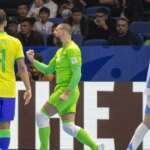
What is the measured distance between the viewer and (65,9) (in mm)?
15641

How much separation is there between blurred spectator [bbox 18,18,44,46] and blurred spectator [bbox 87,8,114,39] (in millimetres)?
894

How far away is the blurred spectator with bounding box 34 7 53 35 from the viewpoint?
14.7 metres

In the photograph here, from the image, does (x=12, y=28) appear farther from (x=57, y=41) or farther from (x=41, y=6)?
(x=41, y=6)

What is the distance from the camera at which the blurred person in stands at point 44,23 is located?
1465 cm

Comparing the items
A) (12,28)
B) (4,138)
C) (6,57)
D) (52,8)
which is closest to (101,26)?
(12,28)

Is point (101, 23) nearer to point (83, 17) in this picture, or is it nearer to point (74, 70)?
point (83, 17)

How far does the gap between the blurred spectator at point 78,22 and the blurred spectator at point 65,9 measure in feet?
1.40

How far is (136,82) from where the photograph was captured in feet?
39.4

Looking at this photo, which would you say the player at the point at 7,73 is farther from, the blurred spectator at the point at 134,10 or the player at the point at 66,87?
the blurred spectator at the point at 134,10

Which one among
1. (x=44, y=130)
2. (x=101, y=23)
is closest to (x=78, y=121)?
(x=44, y=130)

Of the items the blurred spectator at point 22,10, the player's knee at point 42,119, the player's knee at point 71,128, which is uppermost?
the blurred spectator at point 22,10

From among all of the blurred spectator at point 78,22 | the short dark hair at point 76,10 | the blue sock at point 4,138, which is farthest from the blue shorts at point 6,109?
the short dark hair at point 76,10

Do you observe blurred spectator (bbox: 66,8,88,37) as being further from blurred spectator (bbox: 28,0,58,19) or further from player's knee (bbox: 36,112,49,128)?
player's knee (bbox: 36,112,49,128)

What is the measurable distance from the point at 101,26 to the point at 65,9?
155 centimetres
